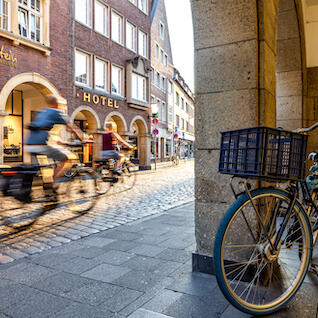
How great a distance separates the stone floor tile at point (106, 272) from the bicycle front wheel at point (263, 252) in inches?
39.7

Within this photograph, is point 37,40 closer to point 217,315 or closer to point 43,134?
point 43,134

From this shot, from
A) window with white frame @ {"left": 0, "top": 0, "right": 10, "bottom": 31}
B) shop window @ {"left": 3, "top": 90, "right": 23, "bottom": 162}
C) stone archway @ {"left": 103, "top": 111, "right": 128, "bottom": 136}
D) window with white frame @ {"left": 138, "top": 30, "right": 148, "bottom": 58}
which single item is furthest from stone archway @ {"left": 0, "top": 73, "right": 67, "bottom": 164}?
window with white frame @ {"left": 138, "top": 30, "right": 148, "bottom": 58}

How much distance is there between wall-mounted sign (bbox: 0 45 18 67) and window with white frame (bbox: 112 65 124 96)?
8.00 metres

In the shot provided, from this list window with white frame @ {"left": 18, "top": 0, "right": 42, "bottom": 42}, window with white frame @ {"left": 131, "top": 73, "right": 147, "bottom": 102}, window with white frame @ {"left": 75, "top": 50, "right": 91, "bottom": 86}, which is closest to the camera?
window with white frame @ {"left": 18, "top": 0, "right": 42, "bottom": 42}

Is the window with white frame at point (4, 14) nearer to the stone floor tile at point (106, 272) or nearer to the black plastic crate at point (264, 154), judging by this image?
the stone floor tile at point (106, 272)

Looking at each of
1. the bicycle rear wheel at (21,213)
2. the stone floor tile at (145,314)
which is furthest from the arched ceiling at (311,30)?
the stone floor tile at (145,314)

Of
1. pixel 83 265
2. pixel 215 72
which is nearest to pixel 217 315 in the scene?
pixel 83 265

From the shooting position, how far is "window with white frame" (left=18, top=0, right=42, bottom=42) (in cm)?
1420

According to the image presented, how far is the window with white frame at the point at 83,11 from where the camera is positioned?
17781 millimetres

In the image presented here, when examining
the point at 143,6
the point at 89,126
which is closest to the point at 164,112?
the point at 143,6

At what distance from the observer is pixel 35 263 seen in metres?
3.48

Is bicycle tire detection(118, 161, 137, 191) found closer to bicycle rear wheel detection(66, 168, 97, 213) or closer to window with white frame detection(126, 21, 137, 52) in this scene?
bicycle rear wheel detection(66, 168, 97, 213)

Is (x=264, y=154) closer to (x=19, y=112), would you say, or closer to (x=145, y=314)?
(x=145, y=314)

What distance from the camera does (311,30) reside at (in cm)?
748
